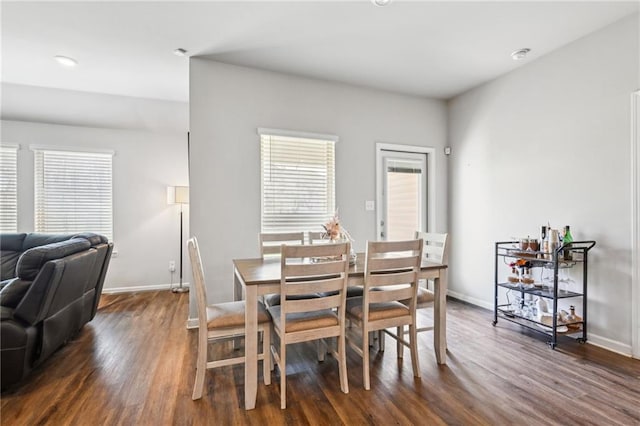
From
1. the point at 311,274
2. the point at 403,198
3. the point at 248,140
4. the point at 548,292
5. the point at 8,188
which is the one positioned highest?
the point at 248,140

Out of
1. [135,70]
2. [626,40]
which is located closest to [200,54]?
[135,70]

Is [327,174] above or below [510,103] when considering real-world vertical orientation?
below

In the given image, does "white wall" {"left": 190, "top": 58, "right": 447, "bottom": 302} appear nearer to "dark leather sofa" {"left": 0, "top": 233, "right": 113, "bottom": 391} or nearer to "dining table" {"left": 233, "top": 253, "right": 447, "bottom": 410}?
"dining table" {"left": 233, "top": 253, "right": 447, "bottom": 410}

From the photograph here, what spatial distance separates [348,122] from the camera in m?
3.96

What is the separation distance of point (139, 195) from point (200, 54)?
8.49 feet

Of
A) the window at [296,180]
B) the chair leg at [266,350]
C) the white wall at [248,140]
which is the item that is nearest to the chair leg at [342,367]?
the chair leg at [266,350]

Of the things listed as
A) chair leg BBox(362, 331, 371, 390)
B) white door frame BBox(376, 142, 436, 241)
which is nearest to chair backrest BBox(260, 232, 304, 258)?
chair leg BBox(362, 331, 371, 390)

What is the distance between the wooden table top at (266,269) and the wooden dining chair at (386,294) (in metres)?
0.14

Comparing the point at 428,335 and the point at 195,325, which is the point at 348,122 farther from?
the point at 195,325

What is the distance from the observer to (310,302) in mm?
1913

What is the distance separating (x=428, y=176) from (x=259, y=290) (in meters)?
3.39

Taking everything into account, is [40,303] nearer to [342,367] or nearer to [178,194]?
[342,367]

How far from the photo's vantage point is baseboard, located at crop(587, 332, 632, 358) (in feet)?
8.38

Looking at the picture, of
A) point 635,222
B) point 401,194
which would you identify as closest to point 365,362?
point 635,222
